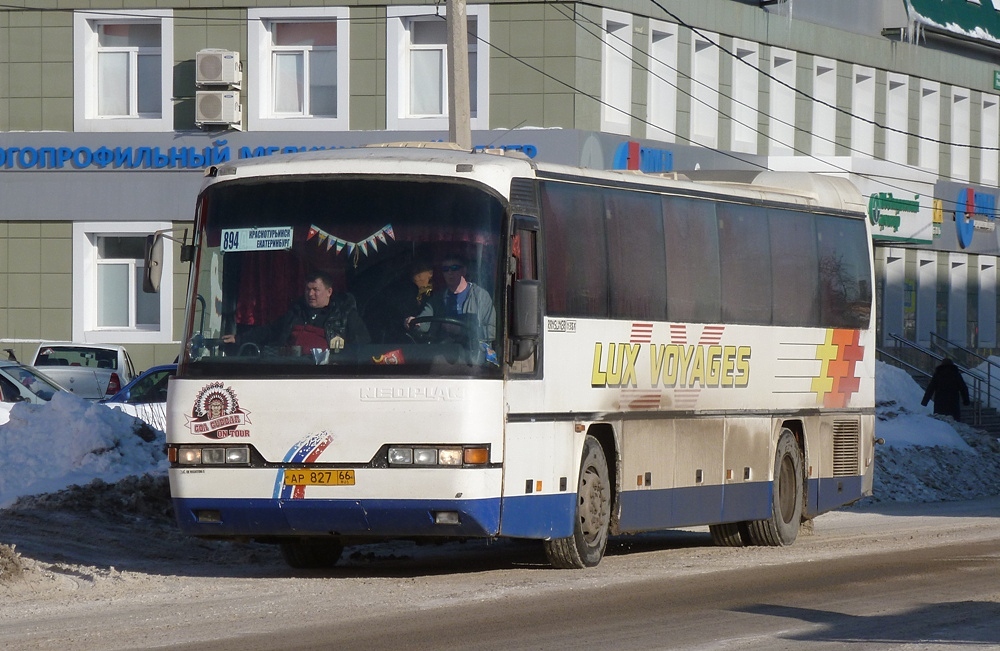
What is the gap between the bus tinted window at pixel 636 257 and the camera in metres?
15.0

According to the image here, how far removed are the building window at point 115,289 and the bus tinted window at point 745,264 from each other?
20.3 metres

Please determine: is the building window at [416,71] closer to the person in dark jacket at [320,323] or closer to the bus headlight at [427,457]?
the person in dark jacket at [320,323]

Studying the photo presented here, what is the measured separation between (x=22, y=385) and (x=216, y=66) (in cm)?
1166

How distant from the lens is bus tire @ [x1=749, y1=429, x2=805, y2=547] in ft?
57.9

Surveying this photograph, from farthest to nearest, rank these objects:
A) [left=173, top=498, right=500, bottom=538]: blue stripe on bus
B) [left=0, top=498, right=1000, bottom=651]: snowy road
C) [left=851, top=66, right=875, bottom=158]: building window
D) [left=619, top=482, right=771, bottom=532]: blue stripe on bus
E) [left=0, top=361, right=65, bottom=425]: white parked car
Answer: [left=851, top=66, right=875, bottom=158]: building window, [left=0, top=361, right=65, bottom=425]: white parked car, [left=619, top=482, right=771, bottom=532]: blue stripe on bus, [left=173, top=498, right=500, bottom=538]: blue stripe on bus, [left=0, top=498, right=1000, bottom=651]: snowy road

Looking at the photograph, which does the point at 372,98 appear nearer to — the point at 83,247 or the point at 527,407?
the point at 83,247

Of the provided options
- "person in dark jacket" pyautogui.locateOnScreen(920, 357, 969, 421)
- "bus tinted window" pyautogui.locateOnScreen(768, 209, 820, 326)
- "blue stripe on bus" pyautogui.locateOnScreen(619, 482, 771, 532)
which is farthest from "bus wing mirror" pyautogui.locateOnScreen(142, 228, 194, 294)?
"person in dark jacket" pyautogui.locateOnScreen(920, 357, 969, 421)

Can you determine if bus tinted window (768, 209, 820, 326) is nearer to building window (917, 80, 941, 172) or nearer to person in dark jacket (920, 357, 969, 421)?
person in dark jacket (920, 357, 969, 421)

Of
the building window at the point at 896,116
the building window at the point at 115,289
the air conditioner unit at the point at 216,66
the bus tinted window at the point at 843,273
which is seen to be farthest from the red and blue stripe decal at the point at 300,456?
the building window at the point at 896,116

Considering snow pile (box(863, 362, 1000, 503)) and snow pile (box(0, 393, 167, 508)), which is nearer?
snow pile (box(0, 393, 167, 508))

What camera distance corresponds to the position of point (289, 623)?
431 inches

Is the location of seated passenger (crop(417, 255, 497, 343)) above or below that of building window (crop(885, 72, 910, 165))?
below

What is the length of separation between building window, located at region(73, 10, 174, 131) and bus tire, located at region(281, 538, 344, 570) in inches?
874

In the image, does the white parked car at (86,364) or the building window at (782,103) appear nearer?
the white parked car at (86,364)
